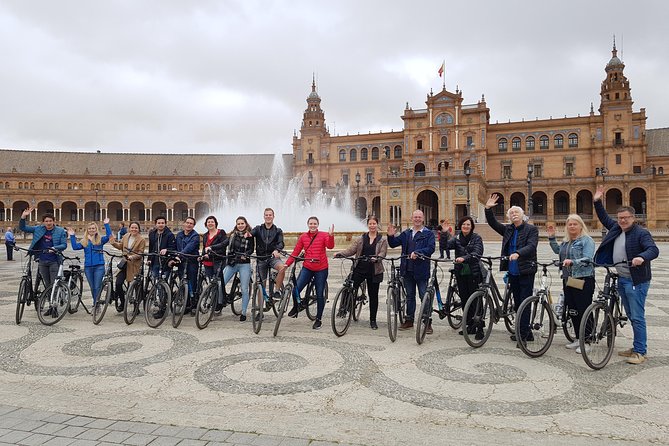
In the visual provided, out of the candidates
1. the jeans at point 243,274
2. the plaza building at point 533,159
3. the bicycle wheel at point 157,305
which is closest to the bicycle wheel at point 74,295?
the bicycle wheel at point 157,305

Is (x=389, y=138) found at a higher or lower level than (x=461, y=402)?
higher

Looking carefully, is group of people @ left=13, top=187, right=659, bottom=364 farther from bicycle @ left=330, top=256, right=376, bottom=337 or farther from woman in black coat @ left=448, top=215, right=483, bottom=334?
bicycle @ left=330, top=256, right=376, bottom=337

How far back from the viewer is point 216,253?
28.4 feet

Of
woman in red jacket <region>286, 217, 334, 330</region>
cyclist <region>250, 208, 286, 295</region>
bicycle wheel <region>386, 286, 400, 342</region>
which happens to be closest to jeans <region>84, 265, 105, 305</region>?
cyclist <region>250, 208, 286, 295</region>

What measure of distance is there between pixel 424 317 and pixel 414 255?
100 cm

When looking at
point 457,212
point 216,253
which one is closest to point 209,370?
point 216,253

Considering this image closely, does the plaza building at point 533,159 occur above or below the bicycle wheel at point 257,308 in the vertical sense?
above

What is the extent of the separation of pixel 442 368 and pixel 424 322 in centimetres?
128

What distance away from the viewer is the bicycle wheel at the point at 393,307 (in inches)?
273

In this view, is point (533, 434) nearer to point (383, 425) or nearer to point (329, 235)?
point (383, 425)

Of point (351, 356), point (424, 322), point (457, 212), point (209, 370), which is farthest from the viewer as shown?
point (457, 212)

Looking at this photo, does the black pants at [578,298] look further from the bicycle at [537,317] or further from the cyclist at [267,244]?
the cyclist at [267,244]

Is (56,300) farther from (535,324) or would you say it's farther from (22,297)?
(535,324)

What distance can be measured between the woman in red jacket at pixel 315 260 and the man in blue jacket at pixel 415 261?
4.32ft
